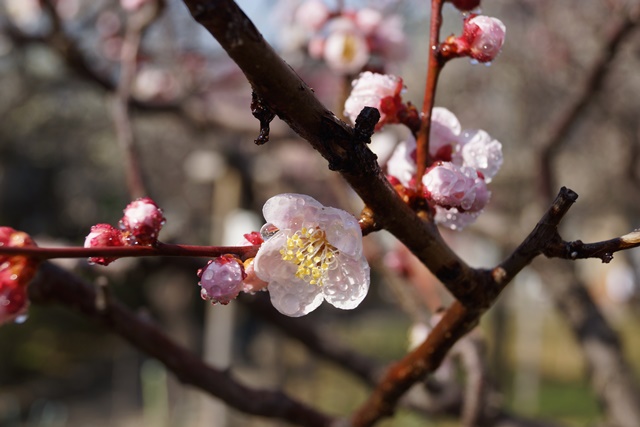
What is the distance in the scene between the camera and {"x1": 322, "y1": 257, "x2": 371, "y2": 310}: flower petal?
76 cm

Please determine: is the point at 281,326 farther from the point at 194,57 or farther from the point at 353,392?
the point at 353,392

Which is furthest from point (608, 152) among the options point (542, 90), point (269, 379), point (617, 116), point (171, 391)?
point (171, 391)

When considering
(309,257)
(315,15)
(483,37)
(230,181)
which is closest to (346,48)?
(315,15)

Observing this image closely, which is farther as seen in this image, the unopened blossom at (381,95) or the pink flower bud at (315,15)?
the pink flower bud at (315,15)

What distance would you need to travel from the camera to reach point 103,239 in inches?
25.9

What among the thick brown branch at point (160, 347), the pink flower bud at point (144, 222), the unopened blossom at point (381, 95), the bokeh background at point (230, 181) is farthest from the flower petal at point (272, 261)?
the bokeh background at point (230, 181)

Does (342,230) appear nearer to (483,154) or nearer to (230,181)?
(483,154)

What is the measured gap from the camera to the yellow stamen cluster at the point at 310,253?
76cm

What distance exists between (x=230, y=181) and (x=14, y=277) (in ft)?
12.2

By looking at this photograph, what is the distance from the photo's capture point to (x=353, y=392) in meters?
7.67

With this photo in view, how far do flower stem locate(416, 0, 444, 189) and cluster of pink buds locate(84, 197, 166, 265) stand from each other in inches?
13.0

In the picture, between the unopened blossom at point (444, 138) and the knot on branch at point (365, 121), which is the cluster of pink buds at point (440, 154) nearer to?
the unopened blossom at point (444, 138)

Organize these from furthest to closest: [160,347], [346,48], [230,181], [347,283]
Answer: [230,181], [346,48], [160,347], [347,283]

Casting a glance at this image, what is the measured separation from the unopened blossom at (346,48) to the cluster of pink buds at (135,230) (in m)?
1.16
